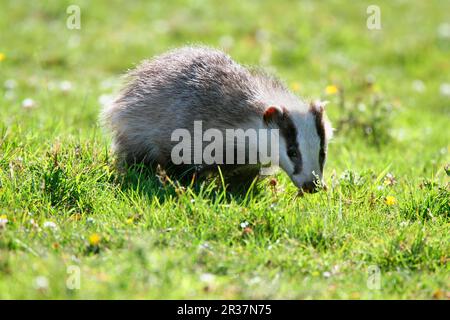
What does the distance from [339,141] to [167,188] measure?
281 centimetres

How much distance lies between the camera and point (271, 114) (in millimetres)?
5223

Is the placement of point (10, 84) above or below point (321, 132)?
above

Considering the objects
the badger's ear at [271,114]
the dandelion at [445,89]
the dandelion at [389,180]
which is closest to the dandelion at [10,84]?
the badger's ear at [271,114]

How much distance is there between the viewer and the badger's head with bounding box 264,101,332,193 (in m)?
5.08

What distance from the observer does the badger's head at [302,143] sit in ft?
16.7

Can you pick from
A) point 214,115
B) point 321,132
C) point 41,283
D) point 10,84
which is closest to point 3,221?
point 41,283

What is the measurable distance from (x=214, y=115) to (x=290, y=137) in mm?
655

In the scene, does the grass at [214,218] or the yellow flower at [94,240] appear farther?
the yellow flower at [94,240]

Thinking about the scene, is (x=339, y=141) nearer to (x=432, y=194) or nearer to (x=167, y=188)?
(x=432, y=194)

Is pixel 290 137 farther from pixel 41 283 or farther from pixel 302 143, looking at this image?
pixel 41 283

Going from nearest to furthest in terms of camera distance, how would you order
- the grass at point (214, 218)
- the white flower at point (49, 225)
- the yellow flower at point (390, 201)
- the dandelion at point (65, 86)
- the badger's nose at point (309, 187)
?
the grass at point (214, 218) → the white flower at point (49, 225) → the badger's nose at point (309, 187) → the yellow flower at point (390, 201) → the dandelion at point (65, 86)

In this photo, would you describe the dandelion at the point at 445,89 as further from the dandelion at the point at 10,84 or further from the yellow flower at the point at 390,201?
the dandelion at the point at 10,84

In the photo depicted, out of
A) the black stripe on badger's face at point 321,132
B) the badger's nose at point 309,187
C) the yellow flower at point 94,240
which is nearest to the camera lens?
the yellow flower at point 94,240
